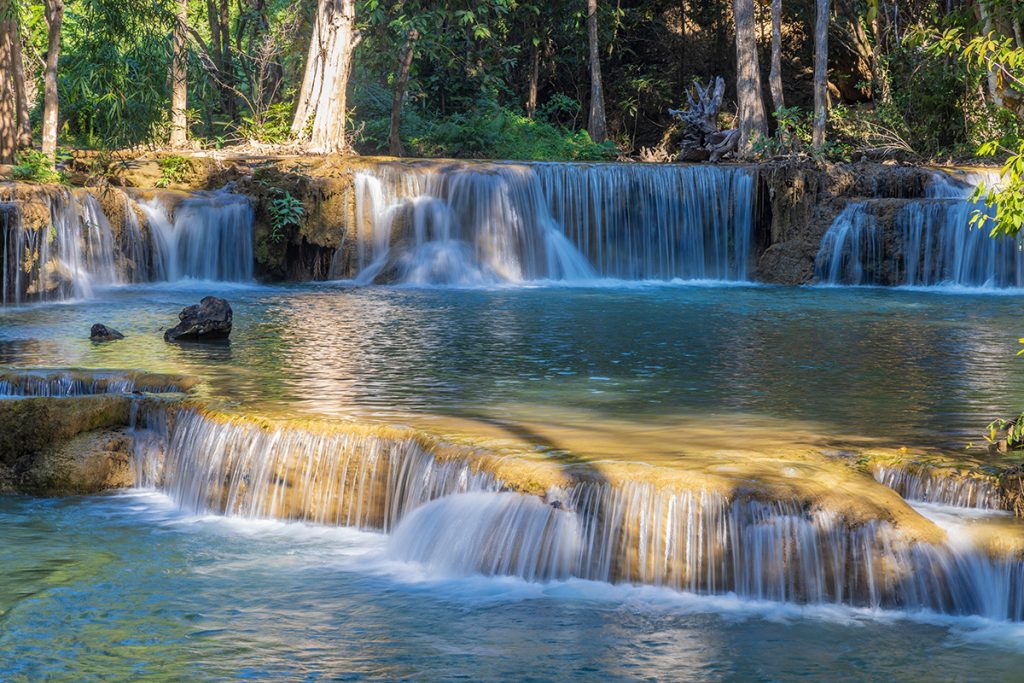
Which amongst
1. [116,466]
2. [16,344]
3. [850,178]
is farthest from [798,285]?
[116,466]

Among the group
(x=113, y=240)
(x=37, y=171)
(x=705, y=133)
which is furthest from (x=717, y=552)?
(x=705, y=133)

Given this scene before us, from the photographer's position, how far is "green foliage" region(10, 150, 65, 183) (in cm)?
1960

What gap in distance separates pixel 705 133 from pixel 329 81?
8.48 m

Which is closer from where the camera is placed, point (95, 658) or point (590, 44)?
point (95, 658)

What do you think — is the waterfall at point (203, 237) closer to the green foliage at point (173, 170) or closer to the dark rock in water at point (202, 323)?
the green foliage at point (173, 170)

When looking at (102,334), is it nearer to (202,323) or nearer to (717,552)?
(202,323)

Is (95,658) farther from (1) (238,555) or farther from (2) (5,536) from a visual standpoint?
(2) (5,536)

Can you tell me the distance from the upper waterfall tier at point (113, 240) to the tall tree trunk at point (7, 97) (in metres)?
2.79

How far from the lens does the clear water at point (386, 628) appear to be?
5.84m

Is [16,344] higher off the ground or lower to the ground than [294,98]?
lower

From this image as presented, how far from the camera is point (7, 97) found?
67.8 ft

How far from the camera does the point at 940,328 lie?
47.7 feet

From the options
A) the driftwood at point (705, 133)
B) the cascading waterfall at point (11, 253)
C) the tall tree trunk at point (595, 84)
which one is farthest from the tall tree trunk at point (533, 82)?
the cascading waterfall at point (11, 253)

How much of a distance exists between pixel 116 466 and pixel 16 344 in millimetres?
3938
